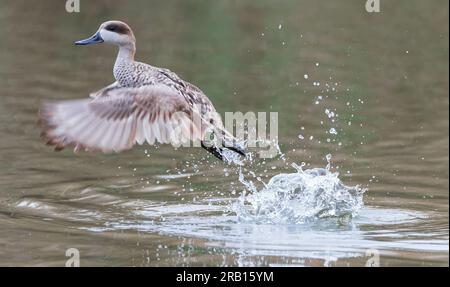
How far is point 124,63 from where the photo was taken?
27.1 ft

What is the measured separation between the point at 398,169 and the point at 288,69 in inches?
194

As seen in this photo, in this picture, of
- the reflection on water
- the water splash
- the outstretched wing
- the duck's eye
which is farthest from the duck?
the reflection on water

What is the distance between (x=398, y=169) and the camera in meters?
9.44

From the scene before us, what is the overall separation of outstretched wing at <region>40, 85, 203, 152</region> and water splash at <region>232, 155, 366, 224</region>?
87 cm

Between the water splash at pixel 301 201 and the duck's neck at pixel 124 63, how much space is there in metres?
1.34

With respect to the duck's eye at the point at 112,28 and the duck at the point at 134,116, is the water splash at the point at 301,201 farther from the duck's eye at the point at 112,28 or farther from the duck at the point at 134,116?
the duck's eye at the point at 112,28

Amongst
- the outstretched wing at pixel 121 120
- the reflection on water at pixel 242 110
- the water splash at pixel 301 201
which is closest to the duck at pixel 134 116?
the outstretched wing at pixel 121 120

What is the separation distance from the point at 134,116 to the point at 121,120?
5.3 inches

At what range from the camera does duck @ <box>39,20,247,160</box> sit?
275 inches

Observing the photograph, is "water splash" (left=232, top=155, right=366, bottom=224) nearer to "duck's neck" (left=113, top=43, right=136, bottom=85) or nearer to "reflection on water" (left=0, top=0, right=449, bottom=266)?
"reflection on water" (left=0, top=0, right=449, bottom=266)

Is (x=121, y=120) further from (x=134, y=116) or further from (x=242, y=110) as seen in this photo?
(x=242, y=110)

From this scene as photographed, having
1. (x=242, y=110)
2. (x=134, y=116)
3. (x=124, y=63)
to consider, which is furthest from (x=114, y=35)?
(x=242, y=110)

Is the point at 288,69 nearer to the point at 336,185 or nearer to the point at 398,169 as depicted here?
the point at 398,169

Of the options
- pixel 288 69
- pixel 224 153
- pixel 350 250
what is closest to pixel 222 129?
pixel 224 153
